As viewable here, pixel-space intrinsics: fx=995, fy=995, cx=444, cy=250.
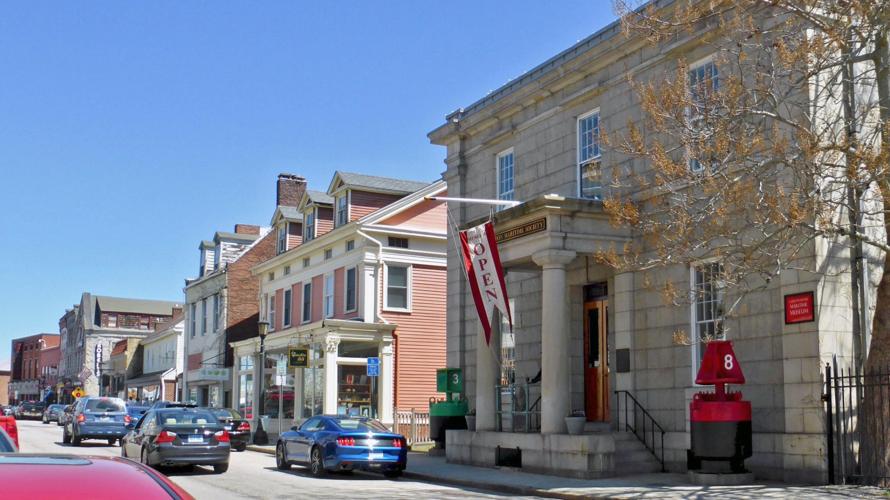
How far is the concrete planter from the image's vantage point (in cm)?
1927

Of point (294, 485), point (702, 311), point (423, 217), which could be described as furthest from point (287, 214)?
point (702, 311)

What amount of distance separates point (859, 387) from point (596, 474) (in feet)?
17.1

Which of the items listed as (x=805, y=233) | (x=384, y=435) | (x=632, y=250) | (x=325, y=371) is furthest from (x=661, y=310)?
(x=325, y=371)

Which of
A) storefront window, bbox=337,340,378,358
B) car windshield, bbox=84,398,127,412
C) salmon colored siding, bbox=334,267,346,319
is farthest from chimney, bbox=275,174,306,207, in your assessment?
car windshield, bbox=84,398,127,412

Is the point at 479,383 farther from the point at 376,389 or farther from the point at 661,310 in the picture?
the point at 376,389

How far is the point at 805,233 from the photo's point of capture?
1595 centimetres

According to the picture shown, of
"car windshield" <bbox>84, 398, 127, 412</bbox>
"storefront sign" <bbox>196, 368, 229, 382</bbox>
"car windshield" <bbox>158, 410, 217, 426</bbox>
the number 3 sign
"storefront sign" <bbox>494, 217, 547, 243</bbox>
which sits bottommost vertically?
"car windshield" <bbox>84, 398, 127, 412</bbox>

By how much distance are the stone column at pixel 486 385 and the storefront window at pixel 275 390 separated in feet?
62.0

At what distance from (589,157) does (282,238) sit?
26021 mm

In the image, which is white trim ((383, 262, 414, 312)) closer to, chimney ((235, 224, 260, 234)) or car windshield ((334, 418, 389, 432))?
car windshield ((334, 418, 389, 432))

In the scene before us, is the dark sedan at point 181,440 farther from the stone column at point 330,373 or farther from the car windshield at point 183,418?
the stone column at point 330,373

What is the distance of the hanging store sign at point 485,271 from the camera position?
21172 millimetres

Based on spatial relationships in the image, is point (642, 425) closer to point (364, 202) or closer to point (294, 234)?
point (364, 202)

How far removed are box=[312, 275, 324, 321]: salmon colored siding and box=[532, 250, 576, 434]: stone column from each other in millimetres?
21155
